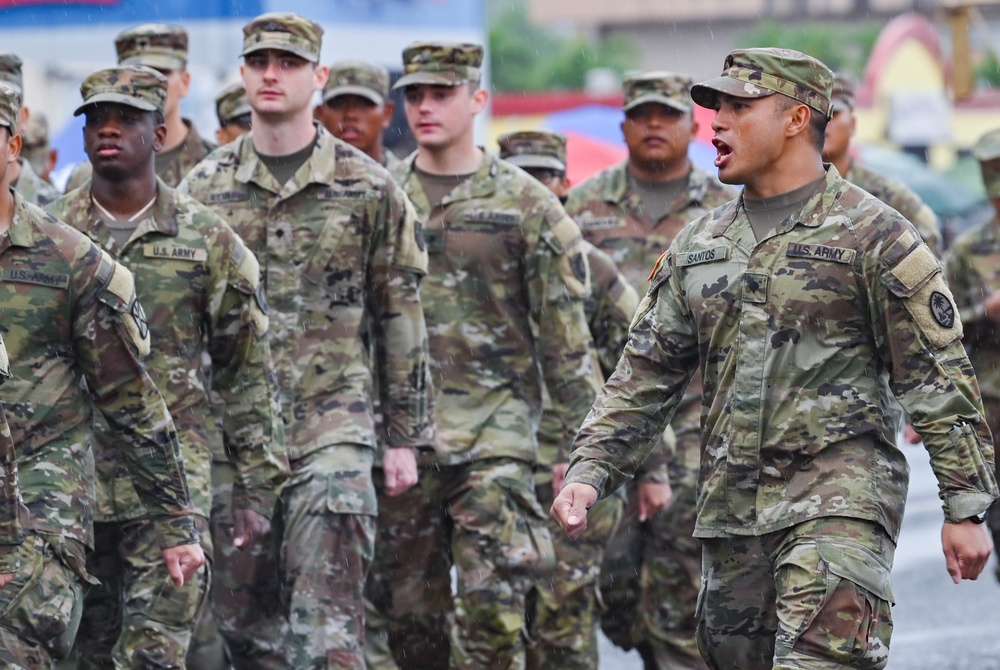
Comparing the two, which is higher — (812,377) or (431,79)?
(431,79)

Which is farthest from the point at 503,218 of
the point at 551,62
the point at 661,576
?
the point at 551,62

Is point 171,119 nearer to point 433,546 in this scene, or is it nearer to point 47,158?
point 47,158

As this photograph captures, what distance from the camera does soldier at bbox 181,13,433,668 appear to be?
8.18m

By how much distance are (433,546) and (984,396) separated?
3431mm

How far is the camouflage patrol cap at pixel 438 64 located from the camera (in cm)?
917

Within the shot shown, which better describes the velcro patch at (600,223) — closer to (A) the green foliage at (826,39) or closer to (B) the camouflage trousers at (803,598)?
(B) the camouflage trousers at (803,598)

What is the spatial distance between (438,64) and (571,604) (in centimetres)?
252

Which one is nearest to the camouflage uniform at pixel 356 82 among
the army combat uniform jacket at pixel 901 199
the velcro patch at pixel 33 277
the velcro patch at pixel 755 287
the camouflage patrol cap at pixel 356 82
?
the camouflage patrol cap at pixel 356 82

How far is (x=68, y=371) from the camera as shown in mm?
6734

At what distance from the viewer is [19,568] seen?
6402 mm

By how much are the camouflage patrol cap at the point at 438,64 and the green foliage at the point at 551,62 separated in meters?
66.5

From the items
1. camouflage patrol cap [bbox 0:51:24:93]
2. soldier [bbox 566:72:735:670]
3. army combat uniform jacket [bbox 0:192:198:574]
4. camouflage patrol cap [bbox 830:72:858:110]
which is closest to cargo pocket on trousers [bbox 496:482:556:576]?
soldier [bbox 566:72:735:670]

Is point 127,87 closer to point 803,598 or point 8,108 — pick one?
point 8,108

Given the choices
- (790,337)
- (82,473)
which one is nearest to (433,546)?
(82,473)
